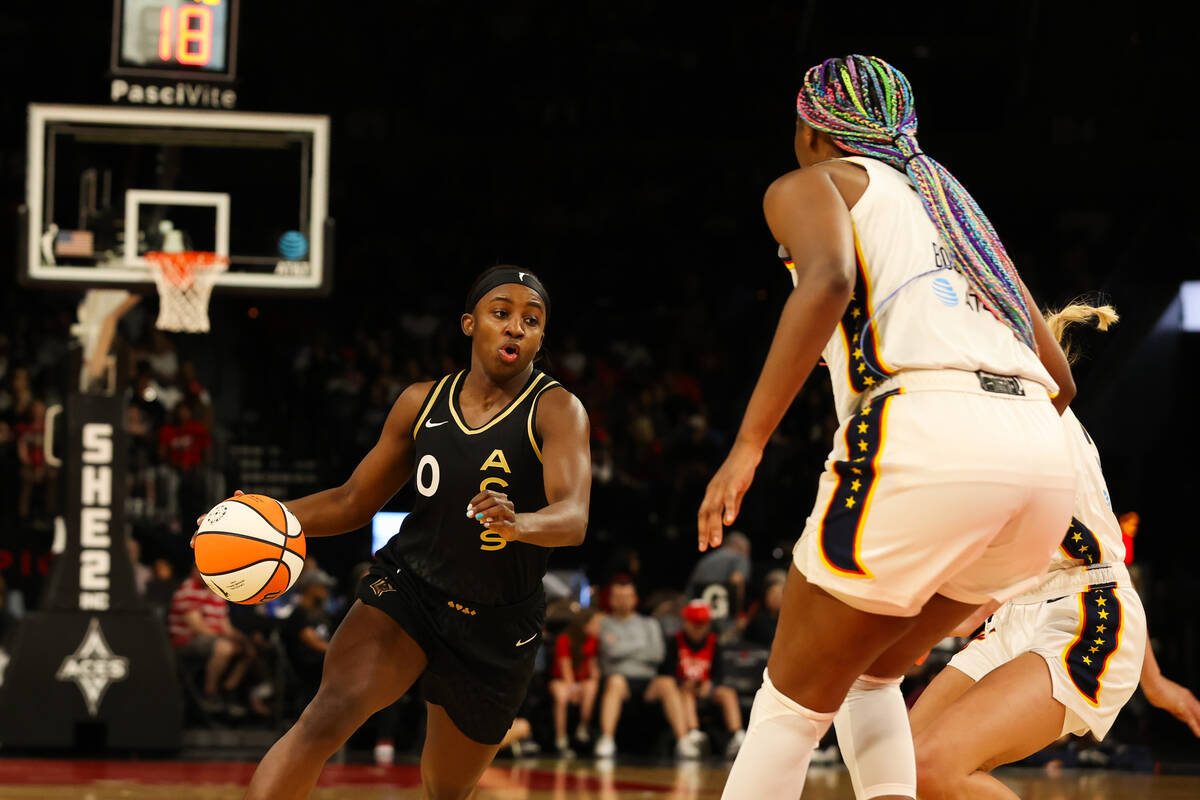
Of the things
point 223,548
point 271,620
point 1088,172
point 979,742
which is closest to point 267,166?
point 271,620

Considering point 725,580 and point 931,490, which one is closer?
point 931,490

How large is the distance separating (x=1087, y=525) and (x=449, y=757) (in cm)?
199

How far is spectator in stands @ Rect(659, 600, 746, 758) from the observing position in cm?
1069

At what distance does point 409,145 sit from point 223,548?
1355 cm

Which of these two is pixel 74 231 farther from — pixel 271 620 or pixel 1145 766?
pixel 1145 766

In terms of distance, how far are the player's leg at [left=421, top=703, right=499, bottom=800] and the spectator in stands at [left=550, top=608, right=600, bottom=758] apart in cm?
639

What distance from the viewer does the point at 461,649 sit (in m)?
4.23

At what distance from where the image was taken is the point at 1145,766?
10680mm

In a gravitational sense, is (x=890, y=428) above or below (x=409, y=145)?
below

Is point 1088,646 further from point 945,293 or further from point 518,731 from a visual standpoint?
point 518,731

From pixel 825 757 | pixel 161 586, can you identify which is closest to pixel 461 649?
pixel 825 757

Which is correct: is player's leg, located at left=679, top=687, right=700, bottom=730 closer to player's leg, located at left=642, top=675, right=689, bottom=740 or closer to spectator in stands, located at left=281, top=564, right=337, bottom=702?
player's leg, located at left=642, top=675, right=689, bottom=740

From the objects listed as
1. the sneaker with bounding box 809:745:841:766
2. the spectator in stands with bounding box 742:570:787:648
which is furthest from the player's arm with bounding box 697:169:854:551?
the spectator in stands with bounding box 742:570:787:648

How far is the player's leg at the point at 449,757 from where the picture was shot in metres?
4.26
